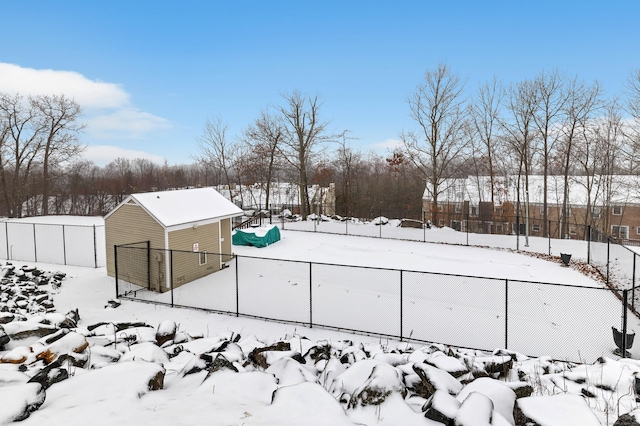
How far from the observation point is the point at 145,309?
466 inches

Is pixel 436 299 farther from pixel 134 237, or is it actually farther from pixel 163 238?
pixel 134 237

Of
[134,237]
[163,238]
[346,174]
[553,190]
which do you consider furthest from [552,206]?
[134,237]

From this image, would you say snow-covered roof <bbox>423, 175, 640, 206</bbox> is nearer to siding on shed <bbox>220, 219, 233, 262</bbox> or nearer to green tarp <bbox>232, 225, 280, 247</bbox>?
green tarp <bbox>232, 225, 280, 247</bbox>

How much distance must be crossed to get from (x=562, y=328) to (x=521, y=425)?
7.74 meters

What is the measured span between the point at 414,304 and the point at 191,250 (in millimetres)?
8692

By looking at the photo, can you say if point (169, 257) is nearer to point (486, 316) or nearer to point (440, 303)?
point (440, 303)

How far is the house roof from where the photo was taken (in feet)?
47.0

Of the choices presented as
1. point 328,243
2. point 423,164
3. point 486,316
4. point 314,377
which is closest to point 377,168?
point 423,164

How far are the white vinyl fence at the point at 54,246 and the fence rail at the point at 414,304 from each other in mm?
5426

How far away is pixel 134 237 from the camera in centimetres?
1471

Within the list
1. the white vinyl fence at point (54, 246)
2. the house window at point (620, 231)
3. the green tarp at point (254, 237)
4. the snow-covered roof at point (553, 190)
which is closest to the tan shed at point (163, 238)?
the white vinyl fence at point (54, 246)

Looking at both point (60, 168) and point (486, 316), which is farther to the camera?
point (60, 168)

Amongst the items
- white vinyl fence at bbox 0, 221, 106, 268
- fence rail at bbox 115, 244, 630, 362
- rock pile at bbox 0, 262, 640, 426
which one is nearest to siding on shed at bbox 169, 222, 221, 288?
fence rail at bbox 115, 244, 630, 362

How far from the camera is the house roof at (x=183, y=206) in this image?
14312mm
